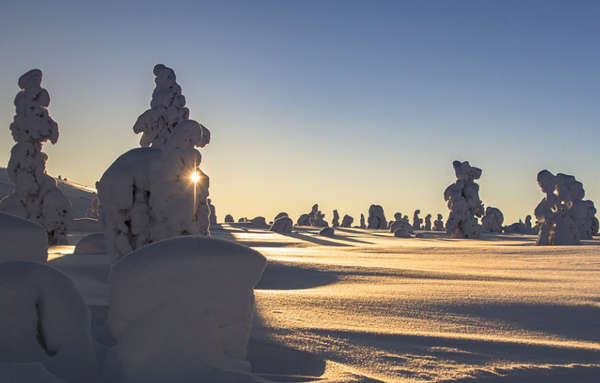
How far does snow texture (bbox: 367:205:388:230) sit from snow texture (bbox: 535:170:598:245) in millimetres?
28285

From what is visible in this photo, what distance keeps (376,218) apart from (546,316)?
41.7 meters

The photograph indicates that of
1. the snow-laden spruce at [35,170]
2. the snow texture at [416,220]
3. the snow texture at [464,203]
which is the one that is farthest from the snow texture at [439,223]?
the snow-laden spruce at [35,170]

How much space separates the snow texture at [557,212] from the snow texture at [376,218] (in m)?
28.3

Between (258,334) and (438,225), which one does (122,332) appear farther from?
(438,225)

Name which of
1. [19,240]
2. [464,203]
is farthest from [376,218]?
[19,240]

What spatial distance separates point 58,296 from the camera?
3.24m

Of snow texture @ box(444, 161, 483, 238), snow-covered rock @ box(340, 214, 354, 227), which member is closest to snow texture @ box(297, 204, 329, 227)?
snow-covered rock @ box(340, 214, 354, 227)

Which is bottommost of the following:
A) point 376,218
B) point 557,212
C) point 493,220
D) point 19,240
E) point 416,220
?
point 19,240

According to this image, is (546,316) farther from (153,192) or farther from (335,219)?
(335,219)

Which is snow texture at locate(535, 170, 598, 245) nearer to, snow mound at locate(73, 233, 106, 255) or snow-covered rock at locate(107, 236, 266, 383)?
snow mound at locate(73, 233, 106, 255)

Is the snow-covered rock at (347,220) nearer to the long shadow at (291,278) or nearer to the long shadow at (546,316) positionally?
the long shadow at (291,278)

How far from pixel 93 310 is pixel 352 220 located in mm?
50726

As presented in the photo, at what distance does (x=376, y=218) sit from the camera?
152 feet

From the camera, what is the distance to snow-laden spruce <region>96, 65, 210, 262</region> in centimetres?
737
